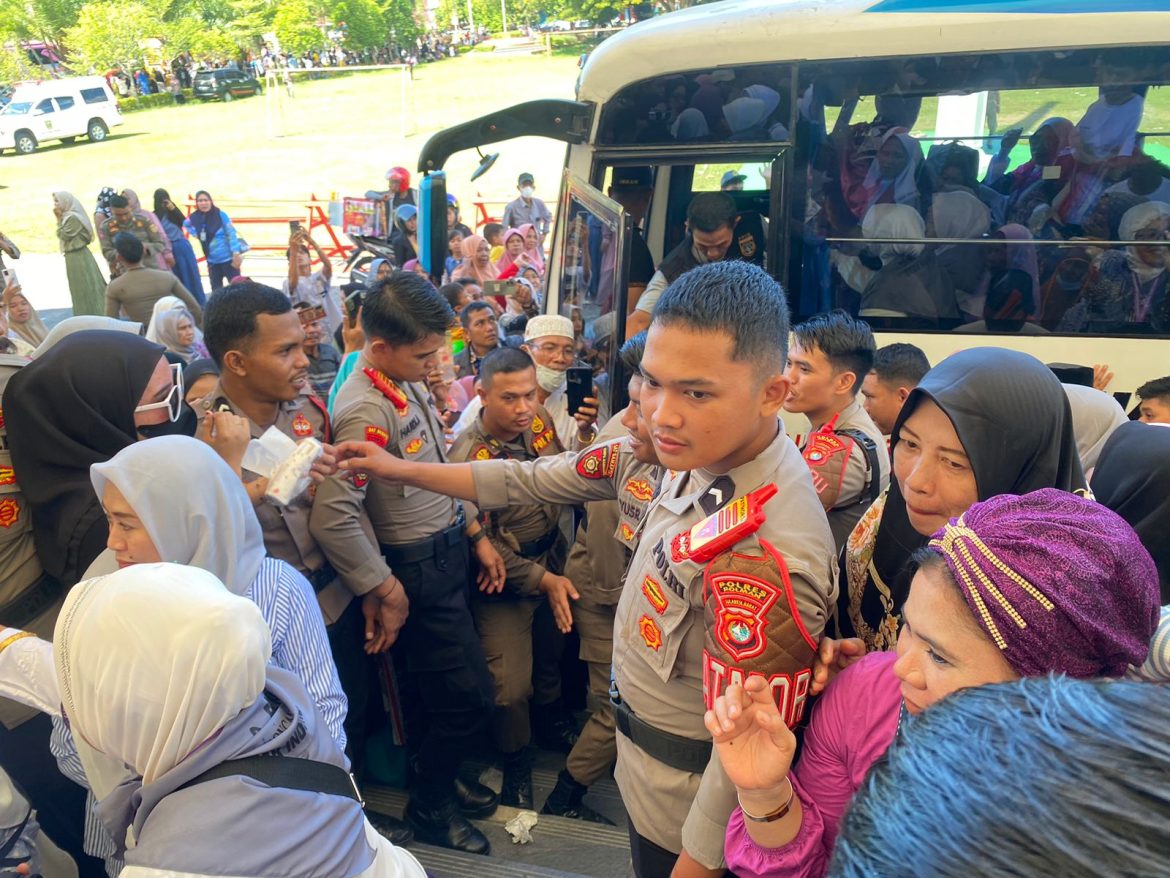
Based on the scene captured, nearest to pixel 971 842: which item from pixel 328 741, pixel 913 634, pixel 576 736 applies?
pixel 913 634

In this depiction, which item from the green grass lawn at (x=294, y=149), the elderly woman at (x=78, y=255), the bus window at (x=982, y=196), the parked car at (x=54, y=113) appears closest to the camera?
the bus window at (x=982, y=196)

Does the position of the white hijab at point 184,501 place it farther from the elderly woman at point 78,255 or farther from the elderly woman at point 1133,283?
the elderly woman at point 78,255

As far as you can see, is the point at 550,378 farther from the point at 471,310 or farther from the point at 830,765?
the point at 830,765

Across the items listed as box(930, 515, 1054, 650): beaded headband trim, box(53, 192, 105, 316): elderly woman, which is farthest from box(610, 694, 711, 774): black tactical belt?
box(53, 192, 105, 316): elderly woman

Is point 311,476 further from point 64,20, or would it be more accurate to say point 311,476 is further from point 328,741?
point 64,20

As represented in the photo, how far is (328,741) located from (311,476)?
3.24 ft

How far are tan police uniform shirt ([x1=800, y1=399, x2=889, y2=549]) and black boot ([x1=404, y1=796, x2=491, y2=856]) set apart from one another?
1.63 meters

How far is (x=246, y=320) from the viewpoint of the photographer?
8.00 feet

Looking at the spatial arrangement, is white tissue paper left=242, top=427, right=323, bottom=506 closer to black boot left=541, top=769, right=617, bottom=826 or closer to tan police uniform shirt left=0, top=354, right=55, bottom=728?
tan police uniform shirt left=0, top=354, right=55, bottom=728

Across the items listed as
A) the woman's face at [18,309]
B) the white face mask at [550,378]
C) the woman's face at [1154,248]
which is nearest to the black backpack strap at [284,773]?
the white face mask at [550,378]

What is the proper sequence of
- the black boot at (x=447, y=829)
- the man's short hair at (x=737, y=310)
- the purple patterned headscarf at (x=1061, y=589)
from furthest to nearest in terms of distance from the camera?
the black boot at (x=447, y=829)
the man's short hair at (x=737, y=310)
the purple patterned headscarf at (x=1061, y=589)

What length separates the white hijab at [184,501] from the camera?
1707mm

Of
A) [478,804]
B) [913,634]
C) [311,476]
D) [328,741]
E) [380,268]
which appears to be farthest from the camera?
[380,268]

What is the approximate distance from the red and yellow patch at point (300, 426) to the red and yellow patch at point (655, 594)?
4.62 ft
